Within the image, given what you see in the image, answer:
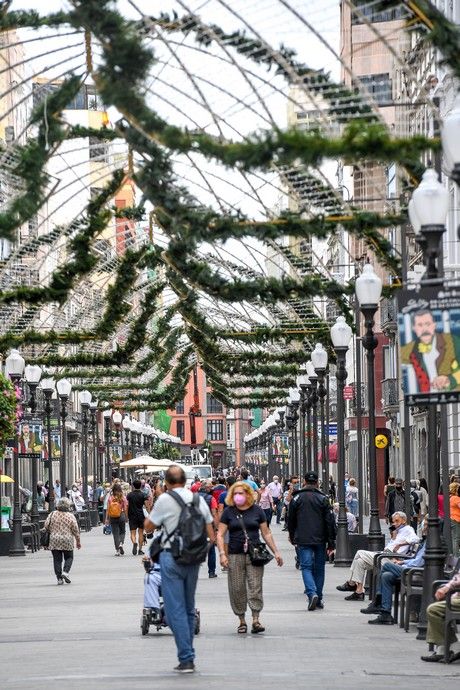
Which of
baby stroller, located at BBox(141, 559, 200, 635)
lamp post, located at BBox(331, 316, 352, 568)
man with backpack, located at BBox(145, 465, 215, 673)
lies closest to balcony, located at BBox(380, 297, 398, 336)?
lamp post, located at BBox(331, 316, 352, 568)

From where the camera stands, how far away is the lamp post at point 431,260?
1595cm

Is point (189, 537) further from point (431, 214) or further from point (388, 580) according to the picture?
point (388, 580)

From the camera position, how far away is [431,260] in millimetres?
15883

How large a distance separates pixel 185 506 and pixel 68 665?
Answer: 6.59 ft

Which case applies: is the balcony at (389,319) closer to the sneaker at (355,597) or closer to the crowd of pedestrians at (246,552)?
the crowd of pedestrians at (246,552)

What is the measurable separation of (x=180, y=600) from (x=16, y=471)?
2745 centimetres

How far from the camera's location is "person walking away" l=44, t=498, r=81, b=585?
30.1 metres

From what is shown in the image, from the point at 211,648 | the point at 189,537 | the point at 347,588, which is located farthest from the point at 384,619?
the point at 189,537

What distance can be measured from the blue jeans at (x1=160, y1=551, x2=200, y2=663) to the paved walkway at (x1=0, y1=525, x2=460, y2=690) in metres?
0.29

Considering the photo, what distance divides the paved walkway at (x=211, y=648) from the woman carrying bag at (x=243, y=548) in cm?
46

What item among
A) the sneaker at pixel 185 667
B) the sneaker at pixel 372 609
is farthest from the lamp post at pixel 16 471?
the sneaker at pixel 185 667

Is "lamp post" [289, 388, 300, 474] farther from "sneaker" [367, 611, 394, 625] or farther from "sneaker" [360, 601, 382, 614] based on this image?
"sneaker" [367, 611, 394, 625]

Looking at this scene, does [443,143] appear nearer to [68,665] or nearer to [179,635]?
[179,635]

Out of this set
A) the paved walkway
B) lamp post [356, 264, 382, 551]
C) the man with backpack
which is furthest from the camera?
lamp post [356, 264, 382, 551]
